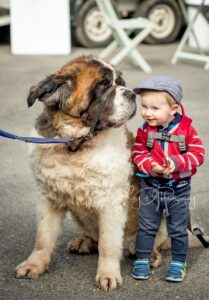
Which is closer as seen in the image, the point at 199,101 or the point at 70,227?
the point at 70,227

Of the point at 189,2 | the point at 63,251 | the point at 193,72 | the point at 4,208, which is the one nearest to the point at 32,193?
the point at 4,208

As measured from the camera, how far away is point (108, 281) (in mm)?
4133

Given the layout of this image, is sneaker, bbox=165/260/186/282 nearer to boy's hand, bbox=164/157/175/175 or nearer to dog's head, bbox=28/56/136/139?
boy's hand, bbox=164/157/175/175

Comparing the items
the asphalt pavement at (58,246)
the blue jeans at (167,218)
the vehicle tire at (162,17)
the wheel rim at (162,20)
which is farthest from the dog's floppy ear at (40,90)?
the wheel rim at (162,20)

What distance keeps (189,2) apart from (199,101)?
3052 mm

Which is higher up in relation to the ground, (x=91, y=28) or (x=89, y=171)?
(x=89, y=171)

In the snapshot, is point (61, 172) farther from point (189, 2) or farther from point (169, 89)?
point (189, 2)

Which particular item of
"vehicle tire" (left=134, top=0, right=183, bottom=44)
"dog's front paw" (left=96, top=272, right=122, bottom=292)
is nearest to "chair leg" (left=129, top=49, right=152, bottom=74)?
"vehicle tire" (left=134, top=0, right=183, bottom=44)

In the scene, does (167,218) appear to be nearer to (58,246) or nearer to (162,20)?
(58,246)

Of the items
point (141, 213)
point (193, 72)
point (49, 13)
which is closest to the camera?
point (141, 213)

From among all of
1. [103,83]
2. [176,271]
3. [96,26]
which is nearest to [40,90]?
[103,83]

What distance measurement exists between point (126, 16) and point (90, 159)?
1045 cm

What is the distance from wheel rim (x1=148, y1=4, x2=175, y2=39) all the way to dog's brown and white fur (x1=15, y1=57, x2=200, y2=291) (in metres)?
9.55

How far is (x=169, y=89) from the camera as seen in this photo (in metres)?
3.97
